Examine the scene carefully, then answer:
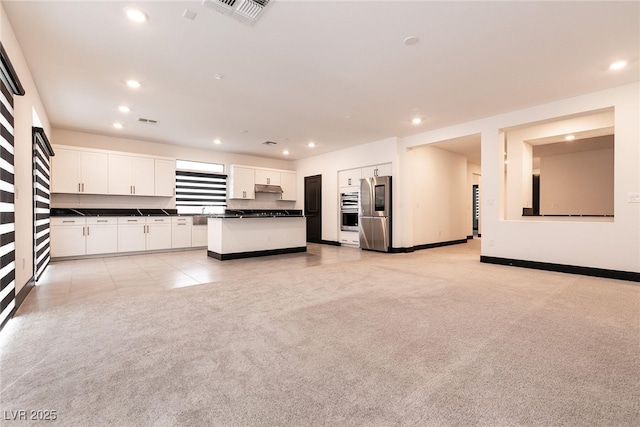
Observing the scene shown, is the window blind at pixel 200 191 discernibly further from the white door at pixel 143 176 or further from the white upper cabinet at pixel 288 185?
the white upper cabinet at pixel 288 185

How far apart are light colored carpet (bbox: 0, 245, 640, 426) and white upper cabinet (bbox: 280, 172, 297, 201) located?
618cm

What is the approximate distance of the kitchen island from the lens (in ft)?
19.0

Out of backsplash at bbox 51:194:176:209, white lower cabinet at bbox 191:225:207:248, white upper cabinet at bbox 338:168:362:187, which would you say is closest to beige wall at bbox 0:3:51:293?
backsplash at bbox 51:194:176:209

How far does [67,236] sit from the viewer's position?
5820 mm

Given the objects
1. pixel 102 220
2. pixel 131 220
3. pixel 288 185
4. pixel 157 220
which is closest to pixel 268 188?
pixel 288 185

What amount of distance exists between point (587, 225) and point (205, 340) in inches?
215

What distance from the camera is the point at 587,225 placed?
14.6 ft

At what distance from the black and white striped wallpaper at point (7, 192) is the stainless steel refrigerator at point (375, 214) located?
→ 6.08 m

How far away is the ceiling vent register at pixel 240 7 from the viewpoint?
2.44m

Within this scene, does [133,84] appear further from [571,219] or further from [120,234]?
[571,219]

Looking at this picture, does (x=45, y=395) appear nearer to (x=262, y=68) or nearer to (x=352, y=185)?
(x=262, y=68)

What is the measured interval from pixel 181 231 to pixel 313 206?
3781mm

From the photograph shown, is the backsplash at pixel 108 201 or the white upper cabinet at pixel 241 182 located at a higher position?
the white upper cabinet at pixel 241 182

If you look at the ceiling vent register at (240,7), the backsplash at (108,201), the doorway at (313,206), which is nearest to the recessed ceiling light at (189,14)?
the ceiling vent register at (240,7)
